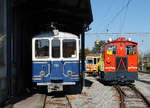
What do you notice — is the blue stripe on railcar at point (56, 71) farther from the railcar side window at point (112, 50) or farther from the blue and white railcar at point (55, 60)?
the railcar side window at point (112, 50)

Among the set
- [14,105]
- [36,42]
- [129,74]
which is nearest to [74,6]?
[36,42]

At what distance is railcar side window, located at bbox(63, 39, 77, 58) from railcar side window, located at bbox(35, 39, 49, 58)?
88cm

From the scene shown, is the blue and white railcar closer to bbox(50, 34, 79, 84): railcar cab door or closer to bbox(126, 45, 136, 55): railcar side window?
bbox(50, 34, 79, 84): railcar cab door

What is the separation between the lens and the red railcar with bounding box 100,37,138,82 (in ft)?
43.3

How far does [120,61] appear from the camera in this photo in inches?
523

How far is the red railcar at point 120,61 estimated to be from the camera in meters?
13.2

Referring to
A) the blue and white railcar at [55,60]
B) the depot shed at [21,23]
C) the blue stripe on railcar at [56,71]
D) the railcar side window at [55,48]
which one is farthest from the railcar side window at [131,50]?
the railcar side window at [55,48]

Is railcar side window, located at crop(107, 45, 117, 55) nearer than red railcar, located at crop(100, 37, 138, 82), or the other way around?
red railcar, located at crop(100, 37, 138, 82)

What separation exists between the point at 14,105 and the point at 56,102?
184cm

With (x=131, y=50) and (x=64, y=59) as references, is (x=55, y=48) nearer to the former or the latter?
(x=64, y=59)

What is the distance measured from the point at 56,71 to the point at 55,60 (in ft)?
1.76

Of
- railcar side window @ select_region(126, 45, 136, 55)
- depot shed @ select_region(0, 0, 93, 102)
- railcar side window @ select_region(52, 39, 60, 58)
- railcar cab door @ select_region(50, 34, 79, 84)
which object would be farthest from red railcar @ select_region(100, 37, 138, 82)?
railcar side window @ select_region(52, 39, 60, 58)

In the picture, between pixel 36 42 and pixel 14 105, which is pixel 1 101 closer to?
pixel 14 105

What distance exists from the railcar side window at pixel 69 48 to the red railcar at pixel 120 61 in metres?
4.02
